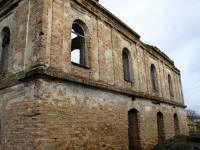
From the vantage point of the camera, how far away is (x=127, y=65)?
1004 centimetres

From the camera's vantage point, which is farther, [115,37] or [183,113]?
[183,113]

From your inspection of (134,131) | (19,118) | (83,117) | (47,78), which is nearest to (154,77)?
(134,131)

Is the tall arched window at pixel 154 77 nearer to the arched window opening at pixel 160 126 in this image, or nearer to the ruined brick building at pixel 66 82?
the arched window opening at pixel 160 126

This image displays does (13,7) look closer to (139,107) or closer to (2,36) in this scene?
(2,36)

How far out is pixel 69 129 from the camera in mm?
5629

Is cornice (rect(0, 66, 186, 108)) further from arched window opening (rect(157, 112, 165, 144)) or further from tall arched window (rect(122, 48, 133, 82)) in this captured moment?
arched window opening (rect(157, 112, 165, 144))

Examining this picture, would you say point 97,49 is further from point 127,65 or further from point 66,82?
point 127,65

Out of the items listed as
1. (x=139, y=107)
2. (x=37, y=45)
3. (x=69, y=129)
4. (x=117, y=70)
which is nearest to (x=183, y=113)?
(x=139, y=107)

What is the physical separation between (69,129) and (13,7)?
17.1 feet

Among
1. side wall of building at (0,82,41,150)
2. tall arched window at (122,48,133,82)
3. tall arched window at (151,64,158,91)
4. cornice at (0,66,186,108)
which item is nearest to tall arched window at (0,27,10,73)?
cornice at (0,66,186,108)

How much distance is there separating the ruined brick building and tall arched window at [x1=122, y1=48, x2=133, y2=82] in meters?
0.05

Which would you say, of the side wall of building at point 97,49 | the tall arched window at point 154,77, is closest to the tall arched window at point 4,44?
the side wall of building at point 97,49

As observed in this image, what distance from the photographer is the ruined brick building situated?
522 cm

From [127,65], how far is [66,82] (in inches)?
194
